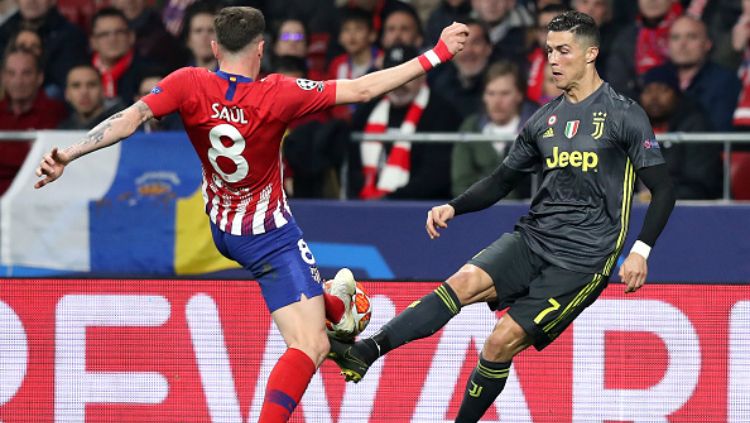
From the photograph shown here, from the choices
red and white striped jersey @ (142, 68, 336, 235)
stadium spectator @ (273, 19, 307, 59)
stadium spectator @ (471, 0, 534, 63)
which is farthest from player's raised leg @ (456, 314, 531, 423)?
stadium spectator @ (273, 19, 307, 59)

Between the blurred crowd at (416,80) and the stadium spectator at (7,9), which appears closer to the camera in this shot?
the blurred crowd at (416,80)

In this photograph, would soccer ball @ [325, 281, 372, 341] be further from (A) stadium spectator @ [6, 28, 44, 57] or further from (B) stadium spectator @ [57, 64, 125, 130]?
(A) stadium spectator @ [6, 28, 44, 57]

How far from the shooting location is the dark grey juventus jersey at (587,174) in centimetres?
694

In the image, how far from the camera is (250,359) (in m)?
8.01

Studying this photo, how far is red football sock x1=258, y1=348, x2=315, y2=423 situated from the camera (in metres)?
6.66

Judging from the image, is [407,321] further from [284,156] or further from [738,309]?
[284,156]

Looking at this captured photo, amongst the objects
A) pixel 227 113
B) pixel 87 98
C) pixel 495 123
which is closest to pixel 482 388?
pixel 227 113

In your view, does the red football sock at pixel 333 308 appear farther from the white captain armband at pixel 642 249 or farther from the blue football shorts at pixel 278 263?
the white captain armband at pixel 642 249

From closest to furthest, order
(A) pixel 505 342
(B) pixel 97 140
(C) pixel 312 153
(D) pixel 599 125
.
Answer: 1. (B) pixel 97 140
2. (D) pixel 599 125
3. (A) pixel 505 342
4. (C) pixel 312 153

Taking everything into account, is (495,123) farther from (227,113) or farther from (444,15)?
(227,113)

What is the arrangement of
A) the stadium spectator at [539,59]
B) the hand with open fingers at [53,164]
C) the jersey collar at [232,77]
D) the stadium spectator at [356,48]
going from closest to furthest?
the hand with open fingers at [53,164] < the jersey collar at [232,77] < the stadium spectator at [539,59] < the stadium spectator at [356,48]

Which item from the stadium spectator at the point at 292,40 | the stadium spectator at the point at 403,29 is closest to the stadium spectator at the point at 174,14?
the stadium spectator at the point at 292,40

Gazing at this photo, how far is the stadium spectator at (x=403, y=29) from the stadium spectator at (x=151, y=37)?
1.82 meters

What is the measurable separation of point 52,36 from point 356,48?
2.86 metres
